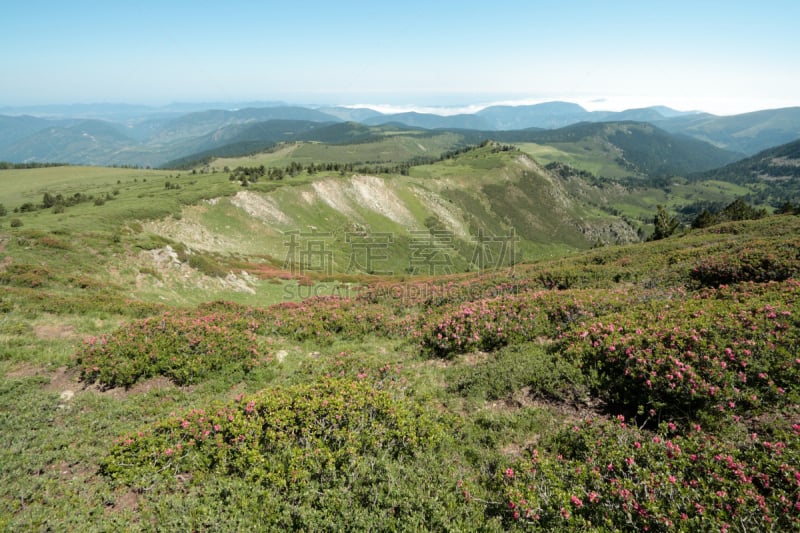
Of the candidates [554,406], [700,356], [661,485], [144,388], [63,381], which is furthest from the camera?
[144,388]

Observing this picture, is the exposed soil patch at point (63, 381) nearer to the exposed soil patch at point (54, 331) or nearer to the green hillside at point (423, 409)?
the green hillside at point (423, 409)

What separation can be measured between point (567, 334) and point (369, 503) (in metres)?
8.23

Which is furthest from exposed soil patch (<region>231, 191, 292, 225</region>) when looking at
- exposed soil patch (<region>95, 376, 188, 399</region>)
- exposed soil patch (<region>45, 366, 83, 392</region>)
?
exposed soil patch (<region>95, 376, 188, 399</region>)

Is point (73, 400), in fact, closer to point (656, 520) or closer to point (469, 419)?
point (469, 419)

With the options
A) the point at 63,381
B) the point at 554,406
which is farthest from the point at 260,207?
the point at 554,406

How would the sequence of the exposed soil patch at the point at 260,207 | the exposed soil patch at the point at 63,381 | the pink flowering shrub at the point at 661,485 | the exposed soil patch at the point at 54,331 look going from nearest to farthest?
the pink flowering shrub at the point at 661,485 → the exposed soil patch at the point at 63,381 → the exposed soil patch at the point at 54,331 → the exposed soil patch at the point at 260,207

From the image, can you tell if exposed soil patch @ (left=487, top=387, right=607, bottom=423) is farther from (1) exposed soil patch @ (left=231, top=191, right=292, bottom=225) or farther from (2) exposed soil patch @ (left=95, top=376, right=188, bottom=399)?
(1) exposed soil patch @ (left=231, top=191, right=292, bottom=225)

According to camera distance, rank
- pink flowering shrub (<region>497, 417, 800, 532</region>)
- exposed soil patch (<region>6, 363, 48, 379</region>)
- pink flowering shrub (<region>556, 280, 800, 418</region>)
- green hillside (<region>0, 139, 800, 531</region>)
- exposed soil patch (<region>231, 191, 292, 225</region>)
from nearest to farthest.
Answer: pink flowering shrub (<region>497, 417, 800, 532</region>)
green hillside (<region>0, 139, 800, 531</region>)
pink flowering shrub (<region>556, 280, 800, 418</region>)
exposed soil patch (<region>6, 363, 48, 379</region>)
exposed soil patch (<region>231, 191, 292, 225</region>)

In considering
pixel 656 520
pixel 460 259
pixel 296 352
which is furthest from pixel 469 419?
pixel 460 259

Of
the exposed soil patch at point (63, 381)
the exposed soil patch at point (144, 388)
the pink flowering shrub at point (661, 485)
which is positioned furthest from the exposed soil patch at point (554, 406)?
the exposed soil patch at point (63, 381)

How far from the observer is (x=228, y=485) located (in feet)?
20.5

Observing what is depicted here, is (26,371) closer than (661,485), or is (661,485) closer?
(661,485)

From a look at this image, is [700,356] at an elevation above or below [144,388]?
above

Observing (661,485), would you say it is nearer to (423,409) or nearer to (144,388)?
(423,409)
